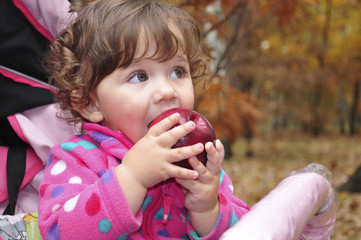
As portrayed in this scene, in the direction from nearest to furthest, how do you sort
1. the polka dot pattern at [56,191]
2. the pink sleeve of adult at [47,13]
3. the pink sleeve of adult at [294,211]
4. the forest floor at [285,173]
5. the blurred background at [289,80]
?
the pink sleeve of adult at [294,211] → the polka dot pattern at [56,191] → the pink sleeve of adult at [47,13] → the forest floor at [285,173] → the blurred background at [289,80]

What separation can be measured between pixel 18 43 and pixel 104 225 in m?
0.91

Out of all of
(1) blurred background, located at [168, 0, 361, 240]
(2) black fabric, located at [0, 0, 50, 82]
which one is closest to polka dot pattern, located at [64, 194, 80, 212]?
(2) black fabric, located at [0, 0, 50, 82]

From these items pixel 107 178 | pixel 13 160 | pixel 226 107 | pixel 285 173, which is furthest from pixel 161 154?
pixel 285 173

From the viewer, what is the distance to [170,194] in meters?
1.34

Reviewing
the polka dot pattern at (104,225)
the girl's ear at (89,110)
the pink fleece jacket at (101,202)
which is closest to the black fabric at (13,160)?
the pink fleece jacket at (101,202)

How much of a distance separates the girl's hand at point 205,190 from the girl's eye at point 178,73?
0.30 meters

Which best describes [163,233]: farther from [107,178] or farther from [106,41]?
[106,41]

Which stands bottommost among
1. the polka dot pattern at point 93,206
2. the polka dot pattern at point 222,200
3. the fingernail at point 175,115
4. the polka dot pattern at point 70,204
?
the polka dot pattern at point 222,200

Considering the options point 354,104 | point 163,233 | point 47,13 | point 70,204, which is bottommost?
point 354,104

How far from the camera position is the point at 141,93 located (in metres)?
1.28

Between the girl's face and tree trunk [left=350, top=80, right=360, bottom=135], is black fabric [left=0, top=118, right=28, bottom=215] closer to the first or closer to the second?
the girl's face

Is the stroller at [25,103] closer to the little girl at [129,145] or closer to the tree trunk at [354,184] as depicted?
the little girl at [129,145]

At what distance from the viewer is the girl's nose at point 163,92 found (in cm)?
126

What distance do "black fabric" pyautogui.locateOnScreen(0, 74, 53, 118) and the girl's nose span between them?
62cm
